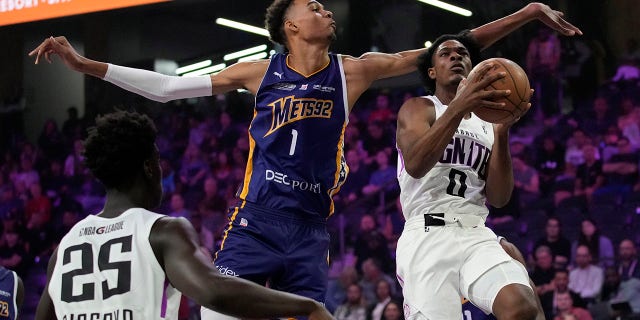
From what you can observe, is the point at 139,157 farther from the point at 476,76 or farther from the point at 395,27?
the point at 395,27

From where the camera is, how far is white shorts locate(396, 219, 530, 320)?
470 centimetres

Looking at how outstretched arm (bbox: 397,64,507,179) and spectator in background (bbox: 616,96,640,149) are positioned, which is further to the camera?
spectator in background (bbox: 616,96,640,149)

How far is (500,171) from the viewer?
5027 millimetres

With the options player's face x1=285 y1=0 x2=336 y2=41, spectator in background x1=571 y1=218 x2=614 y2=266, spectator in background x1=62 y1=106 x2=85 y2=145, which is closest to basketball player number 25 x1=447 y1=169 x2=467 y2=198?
player's face x1=285 y1=0 x2=336 y2=41

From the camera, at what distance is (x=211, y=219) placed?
13.3 meters

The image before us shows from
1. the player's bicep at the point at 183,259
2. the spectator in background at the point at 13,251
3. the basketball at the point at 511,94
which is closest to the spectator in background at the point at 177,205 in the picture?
the spectator in background at the point at 13,251

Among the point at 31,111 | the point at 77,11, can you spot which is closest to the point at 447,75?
the point at 77,11

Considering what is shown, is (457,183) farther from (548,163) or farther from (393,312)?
(548,163)

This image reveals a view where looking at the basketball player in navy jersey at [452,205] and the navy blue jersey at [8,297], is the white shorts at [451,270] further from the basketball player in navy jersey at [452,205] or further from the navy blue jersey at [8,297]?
the navy blue jersey at [8,297]

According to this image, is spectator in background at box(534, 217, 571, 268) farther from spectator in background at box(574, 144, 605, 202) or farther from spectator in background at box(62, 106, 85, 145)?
spectator in background at box(62, 106, 85, 145)

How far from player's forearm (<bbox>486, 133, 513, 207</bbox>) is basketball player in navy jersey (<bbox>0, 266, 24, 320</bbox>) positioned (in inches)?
138

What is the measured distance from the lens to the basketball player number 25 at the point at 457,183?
16.4 ft

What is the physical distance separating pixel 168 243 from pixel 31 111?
52.0ft

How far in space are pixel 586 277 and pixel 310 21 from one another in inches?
215
